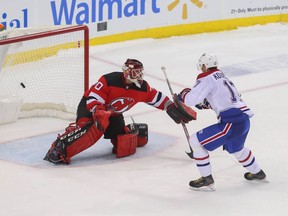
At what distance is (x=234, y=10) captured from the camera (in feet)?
29.6

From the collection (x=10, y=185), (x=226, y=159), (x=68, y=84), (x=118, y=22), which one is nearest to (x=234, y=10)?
(x=118, y=22)

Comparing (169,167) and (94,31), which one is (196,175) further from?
(94,31)

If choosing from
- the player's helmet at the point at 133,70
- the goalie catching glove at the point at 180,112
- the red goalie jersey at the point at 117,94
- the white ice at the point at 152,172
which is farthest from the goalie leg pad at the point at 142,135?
the player's helmet at the point at 133,70

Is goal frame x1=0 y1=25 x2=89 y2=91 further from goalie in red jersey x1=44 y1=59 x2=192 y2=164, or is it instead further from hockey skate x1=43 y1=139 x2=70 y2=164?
hockey skate x1=43 y1=139 x2=70 y2=164

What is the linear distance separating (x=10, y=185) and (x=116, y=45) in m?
3.92

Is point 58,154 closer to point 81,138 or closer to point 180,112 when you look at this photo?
point 81,138

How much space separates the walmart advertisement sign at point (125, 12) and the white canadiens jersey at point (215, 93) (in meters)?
3.29

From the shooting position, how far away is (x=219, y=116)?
4320mm

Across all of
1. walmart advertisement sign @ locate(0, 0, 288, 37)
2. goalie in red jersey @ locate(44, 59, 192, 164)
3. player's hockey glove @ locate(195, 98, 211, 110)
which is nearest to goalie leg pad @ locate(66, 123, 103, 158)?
goalie in red jersey @ locate(44, 59, 192, 164)

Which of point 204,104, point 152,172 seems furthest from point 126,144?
point 204,104

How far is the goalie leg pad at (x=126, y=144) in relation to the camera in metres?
4.91

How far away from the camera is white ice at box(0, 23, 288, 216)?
409cm

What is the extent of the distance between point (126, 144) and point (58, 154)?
43 centimetres

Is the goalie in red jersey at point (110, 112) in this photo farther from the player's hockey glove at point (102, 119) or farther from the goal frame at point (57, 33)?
the goal frame at point (57, 33)
